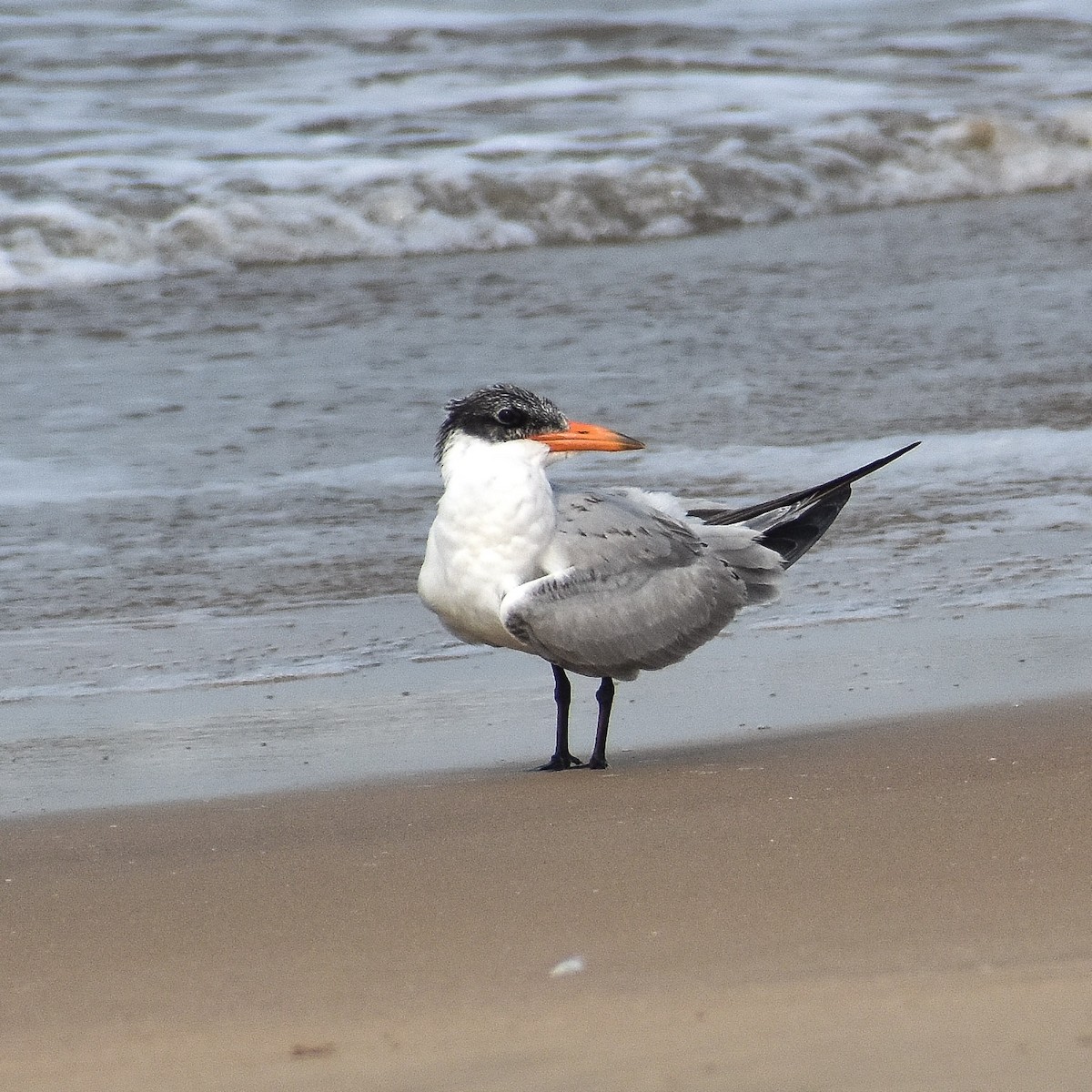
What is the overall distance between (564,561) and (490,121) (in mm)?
8411

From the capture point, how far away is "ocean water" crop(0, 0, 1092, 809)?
4.73 meters

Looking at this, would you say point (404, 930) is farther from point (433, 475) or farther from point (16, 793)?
point (433, 475)

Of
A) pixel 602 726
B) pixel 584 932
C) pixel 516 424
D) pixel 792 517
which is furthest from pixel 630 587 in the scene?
pixel 584 932

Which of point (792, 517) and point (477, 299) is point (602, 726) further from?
point (477, 299)

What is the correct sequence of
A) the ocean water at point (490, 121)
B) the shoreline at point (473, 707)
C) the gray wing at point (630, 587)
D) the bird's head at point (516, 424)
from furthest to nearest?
the ocean water at point (490, 121)
the bird's head at point (516, 424)
the gray wing at point (630, 587)
the shoreline at point (473, 707)

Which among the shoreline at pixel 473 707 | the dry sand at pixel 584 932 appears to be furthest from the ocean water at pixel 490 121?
the dry sand at pixel 584 932

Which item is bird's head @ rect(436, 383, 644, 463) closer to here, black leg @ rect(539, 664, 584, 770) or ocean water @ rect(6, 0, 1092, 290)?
black leg @ rect(539, 664, 584, 770)

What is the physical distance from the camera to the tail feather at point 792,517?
4125 mm

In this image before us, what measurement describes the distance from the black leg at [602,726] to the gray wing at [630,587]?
0.17 feet

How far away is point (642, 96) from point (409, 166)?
2.59 meters

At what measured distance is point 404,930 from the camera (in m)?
2.55

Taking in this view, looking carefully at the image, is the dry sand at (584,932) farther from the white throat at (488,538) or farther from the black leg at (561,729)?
the white throat at (488,538)

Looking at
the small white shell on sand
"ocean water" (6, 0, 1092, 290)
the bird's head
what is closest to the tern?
the bird's head

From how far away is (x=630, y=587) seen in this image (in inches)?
150
